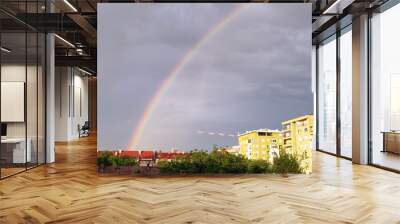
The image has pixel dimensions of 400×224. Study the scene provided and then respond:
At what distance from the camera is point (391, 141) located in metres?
7.59

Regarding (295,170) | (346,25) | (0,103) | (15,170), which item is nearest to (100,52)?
(0,103)

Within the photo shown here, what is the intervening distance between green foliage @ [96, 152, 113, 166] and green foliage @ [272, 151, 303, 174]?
2.97 metres

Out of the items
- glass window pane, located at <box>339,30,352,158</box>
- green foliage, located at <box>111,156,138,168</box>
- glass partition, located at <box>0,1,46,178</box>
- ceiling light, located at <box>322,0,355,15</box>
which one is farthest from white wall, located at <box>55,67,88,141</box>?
ceiling light, located at <box>322,0,355,15</box>

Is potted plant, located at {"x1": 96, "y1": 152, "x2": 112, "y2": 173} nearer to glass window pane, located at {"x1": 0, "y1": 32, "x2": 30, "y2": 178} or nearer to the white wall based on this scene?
glass window pane, located at {"x1": 0, "y1": 32, "x2": 30, "y2": 178}

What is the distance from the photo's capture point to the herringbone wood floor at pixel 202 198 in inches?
165

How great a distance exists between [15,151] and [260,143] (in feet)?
14.5

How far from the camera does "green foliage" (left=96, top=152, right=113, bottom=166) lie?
7184 mm

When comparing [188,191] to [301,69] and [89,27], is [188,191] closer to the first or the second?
[301,69]

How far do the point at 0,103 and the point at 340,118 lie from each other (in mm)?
7715

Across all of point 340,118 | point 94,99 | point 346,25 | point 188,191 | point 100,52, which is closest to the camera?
point 188,191

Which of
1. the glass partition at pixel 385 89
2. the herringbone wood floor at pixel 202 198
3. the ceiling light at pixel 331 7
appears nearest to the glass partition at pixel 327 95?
the glass partition at pixel 385 89

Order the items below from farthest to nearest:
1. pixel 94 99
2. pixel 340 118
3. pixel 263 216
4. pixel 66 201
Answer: pixel 94 99, pixel 340 118, pixel 66 201, pixel 263 216

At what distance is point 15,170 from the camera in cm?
717

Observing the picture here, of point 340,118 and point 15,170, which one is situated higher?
point 340,118
